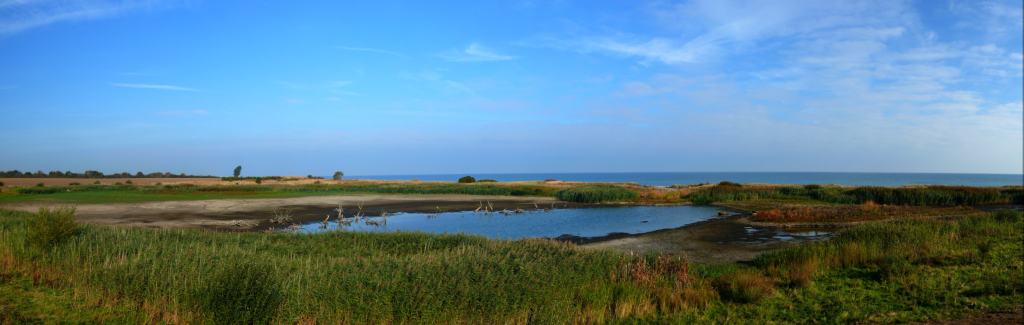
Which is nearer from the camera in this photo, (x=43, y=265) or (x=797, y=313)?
(x=797, y=313)

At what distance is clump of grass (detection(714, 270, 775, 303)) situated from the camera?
10602mm

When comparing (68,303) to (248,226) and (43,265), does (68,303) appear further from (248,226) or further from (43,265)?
(248,226)

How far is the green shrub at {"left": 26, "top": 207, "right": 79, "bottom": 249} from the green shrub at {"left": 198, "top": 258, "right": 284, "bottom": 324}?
675cm

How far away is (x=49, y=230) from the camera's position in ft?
39.3

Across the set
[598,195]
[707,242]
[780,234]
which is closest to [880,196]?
[598,195]

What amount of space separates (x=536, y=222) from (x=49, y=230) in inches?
845

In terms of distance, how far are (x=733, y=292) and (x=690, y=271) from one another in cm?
198

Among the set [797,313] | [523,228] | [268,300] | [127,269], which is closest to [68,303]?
[127,269]

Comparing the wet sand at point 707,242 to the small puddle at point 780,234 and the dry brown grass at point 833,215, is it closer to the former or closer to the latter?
the small puddle at point 780,234

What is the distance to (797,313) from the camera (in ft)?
32.4

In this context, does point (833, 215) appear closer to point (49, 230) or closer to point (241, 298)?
point (241, 298)

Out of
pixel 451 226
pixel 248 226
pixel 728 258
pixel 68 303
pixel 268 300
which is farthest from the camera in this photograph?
pixel 451 226

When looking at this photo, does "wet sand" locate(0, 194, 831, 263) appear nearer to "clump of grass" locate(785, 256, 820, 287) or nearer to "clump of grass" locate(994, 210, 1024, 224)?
"clump of grass" locate(785, 256, 820, 287)

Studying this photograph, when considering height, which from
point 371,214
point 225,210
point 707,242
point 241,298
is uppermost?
point 241,298
